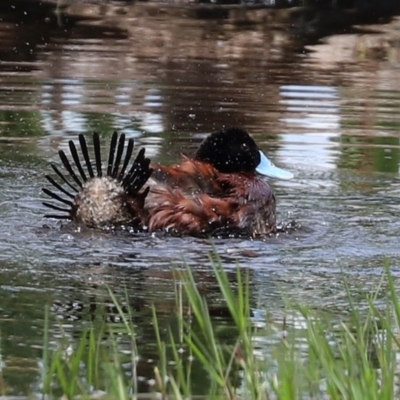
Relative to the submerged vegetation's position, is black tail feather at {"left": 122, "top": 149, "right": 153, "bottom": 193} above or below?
below

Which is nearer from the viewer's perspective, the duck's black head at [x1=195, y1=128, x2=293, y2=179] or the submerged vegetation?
the submerged vegetation

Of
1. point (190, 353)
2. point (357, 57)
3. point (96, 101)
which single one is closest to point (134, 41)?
point (357, 57)

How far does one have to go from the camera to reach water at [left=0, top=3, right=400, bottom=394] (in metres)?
5.15

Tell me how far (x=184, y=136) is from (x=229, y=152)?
8.39ft

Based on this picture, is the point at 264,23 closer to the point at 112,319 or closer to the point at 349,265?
the point at 349,265

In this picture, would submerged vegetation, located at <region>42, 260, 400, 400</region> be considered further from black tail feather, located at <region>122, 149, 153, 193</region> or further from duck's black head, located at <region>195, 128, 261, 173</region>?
duck's black head, located at <region>195, 128, 261, 173</region>

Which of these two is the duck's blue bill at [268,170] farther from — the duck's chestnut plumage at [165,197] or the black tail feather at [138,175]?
the black tail feather at [138,175]

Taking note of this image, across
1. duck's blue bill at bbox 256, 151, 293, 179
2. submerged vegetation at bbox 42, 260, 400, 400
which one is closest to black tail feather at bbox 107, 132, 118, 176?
duck's blue bill at bbox 256, 151, 293, 179

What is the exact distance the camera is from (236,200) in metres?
6.43

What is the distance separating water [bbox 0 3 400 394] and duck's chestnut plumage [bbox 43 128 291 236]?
11 centimetres

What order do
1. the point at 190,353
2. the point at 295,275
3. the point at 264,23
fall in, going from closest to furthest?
the point at 190,353 → the point at 295,275 → the point at 264,23

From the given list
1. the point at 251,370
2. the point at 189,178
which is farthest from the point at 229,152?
the point at 251,370

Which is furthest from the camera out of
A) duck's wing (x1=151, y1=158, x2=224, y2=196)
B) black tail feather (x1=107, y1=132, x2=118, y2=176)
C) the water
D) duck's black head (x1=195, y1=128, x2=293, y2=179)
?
duck's black head (x1=195, y1=128, x2=293, y2=179)

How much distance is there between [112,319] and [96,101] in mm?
6236
